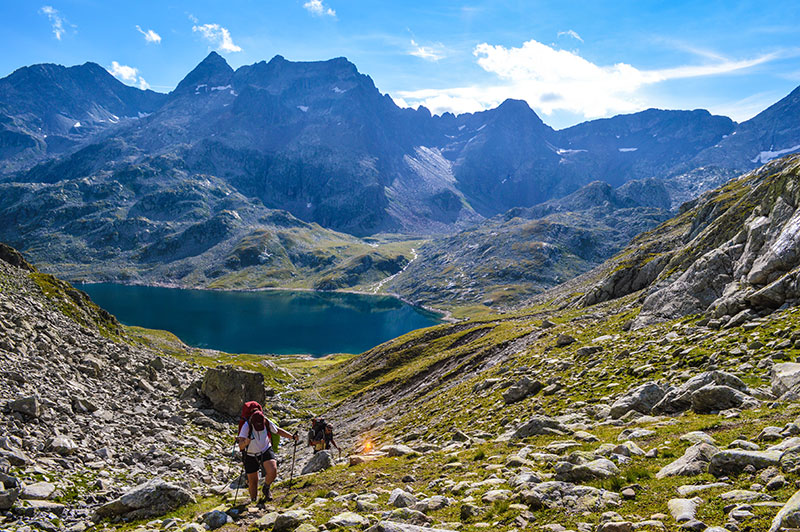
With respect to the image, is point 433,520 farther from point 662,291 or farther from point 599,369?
point 662,291

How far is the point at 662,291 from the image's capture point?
4278 cm

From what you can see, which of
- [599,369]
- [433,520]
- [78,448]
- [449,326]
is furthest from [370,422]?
[449,326]

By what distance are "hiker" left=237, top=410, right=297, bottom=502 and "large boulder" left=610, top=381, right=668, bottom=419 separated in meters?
15.8


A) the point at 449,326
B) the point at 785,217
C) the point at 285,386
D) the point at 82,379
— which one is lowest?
the point at 285,386

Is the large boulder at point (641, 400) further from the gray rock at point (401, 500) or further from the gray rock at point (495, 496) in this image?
the gray rock at point (401, 500)

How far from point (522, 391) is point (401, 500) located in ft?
61.5

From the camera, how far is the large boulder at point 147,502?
51.5 ft

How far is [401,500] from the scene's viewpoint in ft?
44.1

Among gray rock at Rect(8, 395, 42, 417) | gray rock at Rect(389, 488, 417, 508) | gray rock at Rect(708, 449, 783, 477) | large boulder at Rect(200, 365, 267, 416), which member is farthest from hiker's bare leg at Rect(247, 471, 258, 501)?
large boulder at Rect(200, 365, 267, 416)

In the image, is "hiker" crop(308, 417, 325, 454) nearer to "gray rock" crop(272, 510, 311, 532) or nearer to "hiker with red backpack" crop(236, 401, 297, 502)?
"hiker with red backpack" crop(236, 401, 297, 502)

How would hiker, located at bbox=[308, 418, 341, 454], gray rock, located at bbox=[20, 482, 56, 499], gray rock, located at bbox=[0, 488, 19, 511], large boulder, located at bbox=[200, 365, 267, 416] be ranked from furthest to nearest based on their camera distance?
large boulder, located at bbox=[200, 365, 267, 416], hiker, located at bbox=[308, 418, 341, 454], gray rock, located at bbox=[20, 482, 56, 499], gray rock, located at bbox=[0, 488, 19, 511]

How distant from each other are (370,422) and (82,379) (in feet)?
90.4

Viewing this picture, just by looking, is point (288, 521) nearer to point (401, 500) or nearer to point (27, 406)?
point (401, 500)

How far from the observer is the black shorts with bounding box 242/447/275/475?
1689 cm
